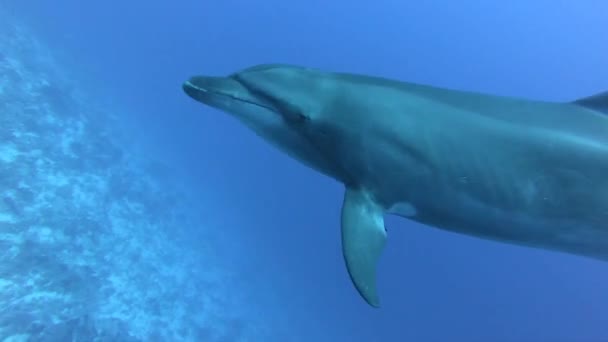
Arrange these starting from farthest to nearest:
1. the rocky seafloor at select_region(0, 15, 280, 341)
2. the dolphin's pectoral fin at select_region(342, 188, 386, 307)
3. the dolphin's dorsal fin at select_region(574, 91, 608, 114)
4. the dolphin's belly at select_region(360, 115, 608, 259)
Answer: the rocky seafloor at select_region(0, 15, 280, 341), the dolphin's dorsal fin at select_region(574, 91, 608, 114), the dolphin's belly at select_region(360, 115, 608, 259), the dolphin's pectoral fin at select_region(342, 188, 386, 307)

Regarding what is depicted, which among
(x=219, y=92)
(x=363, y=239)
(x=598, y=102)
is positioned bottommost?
(x=363, y=239)

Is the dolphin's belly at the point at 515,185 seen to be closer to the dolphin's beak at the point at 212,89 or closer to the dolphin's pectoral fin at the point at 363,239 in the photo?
the dolphin's pectoral fin at the point at 363,239

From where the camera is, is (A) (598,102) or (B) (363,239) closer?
(B) (363,239)

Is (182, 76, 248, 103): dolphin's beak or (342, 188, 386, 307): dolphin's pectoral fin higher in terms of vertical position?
(182, 76, 248, 103): dolphin's beak

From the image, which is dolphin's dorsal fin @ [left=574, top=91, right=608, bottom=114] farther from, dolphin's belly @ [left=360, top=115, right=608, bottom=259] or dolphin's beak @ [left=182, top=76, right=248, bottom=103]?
dolphin's beak @ [left=182, top=76, right=248, bottom=103]

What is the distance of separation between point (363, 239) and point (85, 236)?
12.8 m

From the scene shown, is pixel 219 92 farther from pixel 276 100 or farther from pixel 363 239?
pixel 363 239

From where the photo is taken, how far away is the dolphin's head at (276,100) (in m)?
3.30

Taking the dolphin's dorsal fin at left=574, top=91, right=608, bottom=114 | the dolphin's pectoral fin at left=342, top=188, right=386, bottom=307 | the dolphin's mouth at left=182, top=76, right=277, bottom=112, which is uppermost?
the dolphin's dorsal fin at left=574, top=91, right=608, bottom=114

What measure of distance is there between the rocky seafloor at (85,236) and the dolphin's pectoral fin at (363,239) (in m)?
9.86

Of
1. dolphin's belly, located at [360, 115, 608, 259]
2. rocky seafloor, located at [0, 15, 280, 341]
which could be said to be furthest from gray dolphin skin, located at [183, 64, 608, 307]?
rocky seafloor, located at [0, 15, 280, 341]

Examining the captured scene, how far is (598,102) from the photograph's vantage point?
10.8 feet

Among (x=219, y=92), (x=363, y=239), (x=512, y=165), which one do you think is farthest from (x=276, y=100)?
(x=512, y=165)

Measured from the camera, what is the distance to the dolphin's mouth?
3.29 meters
